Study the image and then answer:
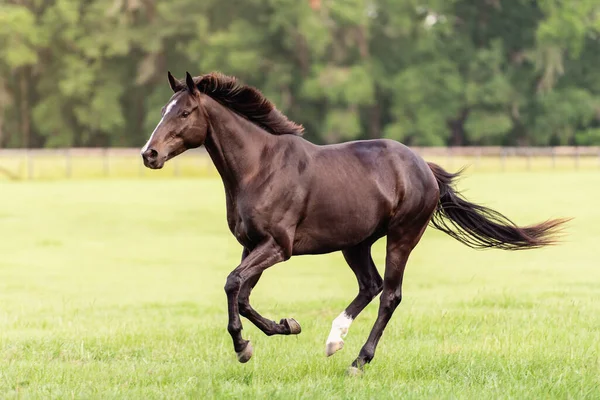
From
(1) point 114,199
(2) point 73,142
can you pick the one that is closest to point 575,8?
(2) point 73,142

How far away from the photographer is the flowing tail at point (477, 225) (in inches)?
332

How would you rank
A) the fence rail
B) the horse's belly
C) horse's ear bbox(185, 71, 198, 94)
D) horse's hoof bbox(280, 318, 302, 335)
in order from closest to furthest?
horse's ear bbox(185, 71, 198, 94), horse's hoof bbox(280, 318, 302, 335), the horse's belly, the fence rail

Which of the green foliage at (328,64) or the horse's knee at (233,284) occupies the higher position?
the horse's knee at (233,284)

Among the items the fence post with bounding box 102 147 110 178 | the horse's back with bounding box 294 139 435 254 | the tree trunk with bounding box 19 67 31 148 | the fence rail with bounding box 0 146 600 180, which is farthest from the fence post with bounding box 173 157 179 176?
the horse's back with bounding box 294 139 435 254

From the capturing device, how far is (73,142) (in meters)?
62.5

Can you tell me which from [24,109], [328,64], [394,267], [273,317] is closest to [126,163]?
[328,64]

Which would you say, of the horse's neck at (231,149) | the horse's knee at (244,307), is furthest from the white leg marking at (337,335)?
the horse's neck at (231,149)

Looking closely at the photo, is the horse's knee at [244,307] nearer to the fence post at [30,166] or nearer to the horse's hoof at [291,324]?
the horse's hoof at [291,324]

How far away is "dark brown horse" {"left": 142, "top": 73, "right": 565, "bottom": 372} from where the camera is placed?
264 inches

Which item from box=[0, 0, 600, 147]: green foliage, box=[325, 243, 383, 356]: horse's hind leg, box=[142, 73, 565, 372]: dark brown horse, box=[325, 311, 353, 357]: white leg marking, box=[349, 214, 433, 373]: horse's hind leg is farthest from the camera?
box=[0, 0, 600, 147]: green foliage

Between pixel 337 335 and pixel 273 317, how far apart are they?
11.7 feet

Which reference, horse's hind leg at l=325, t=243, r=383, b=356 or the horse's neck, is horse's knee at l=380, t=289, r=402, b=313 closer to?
horse's hind leg at l=325, t=243, r=383, b=356

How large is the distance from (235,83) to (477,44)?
58301 mm

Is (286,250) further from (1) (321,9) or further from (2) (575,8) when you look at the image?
(2) (575,8)
